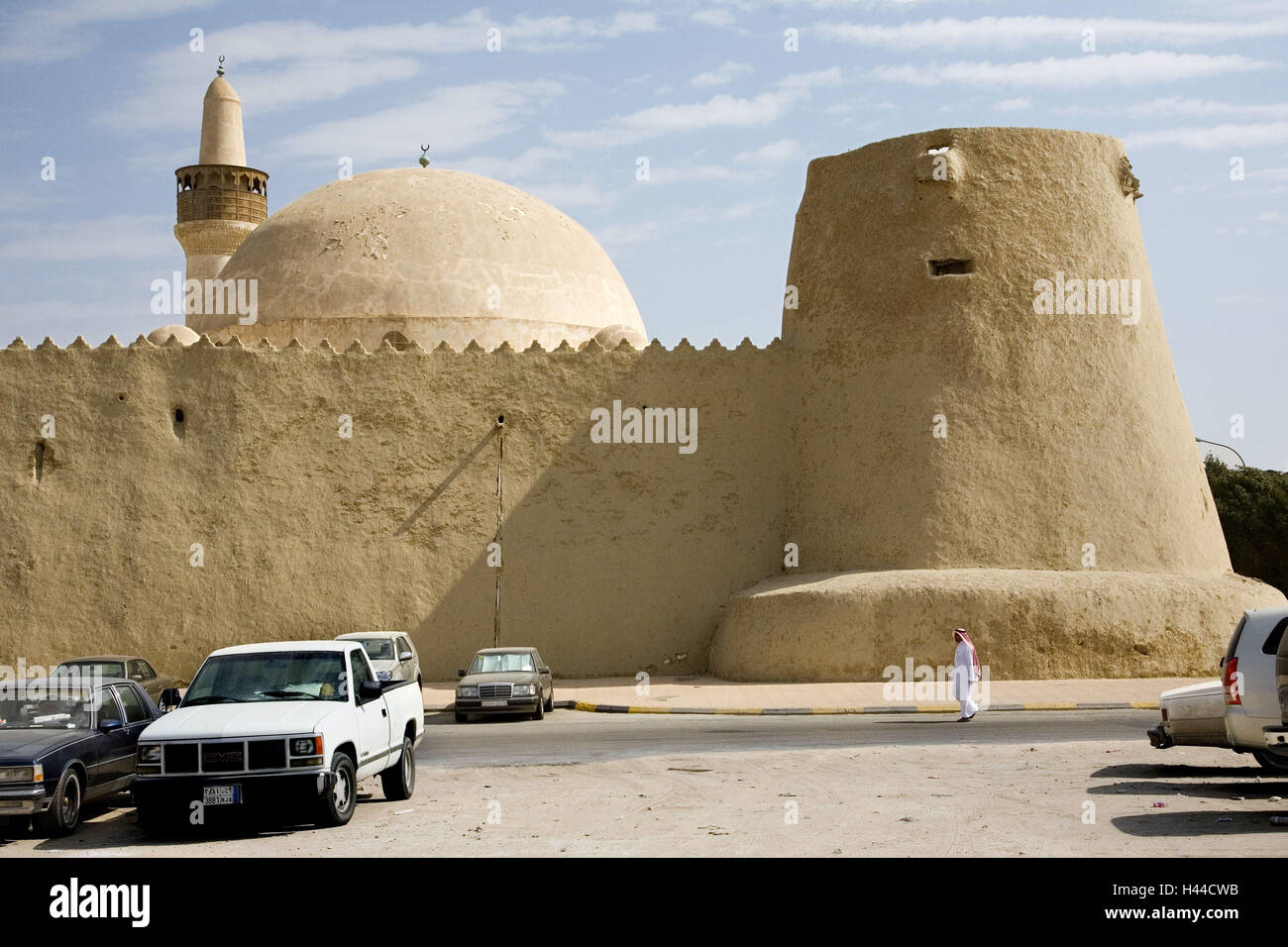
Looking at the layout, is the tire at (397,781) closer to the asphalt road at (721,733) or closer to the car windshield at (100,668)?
the asphalt road at (721,733)

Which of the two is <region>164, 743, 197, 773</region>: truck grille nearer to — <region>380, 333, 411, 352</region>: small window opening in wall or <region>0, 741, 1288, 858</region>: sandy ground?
<region>0, 741, 1288, 858</region>: sandy ground

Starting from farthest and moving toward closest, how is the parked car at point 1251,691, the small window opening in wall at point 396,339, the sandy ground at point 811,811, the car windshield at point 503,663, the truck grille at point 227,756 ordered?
the small window opening in wall at point 396,339 → the car windshield at point 503,663 → the parked car at point 1251,691 → the truck grille at point 227,756 → the sandy ground at point 811,811

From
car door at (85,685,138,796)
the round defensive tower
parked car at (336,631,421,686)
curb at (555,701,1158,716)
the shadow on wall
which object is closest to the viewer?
car door at (85,685,138,796)

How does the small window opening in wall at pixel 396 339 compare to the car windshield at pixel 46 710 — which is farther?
the small window opening in wall at pixel 396 339

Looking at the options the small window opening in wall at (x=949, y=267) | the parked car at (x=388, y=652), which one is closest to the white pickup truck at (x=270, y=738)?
the parked car at (x=388, y=652)

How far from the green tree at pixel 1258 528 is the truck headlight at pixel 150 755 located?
Result: 30.0 metres

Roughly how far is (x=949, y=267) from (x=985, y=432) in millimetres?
2764

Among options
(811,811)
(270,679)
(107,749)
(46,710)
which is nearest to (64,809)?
(107,749)

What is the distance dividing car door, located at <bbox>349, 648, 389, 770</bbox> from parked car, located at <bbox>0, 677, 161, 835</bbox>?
1910mm

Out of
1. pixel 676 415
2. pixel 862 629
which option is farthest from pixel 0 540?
pixel 862 629

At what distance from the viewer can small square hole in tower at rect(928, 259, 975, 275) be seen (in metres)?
22.6

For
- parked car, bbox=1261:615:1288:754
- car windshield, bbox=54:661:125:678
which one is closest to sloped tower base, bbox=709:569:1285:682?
car windshield, bbox=54:661:125:678

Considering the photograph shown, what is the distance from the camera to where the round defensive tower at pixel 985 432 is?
67.4ft

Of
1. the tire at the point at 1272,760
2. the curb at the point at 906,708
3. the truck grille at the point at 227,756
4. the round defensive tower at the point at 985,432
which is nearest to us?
the truck grille at the point at 227,756
